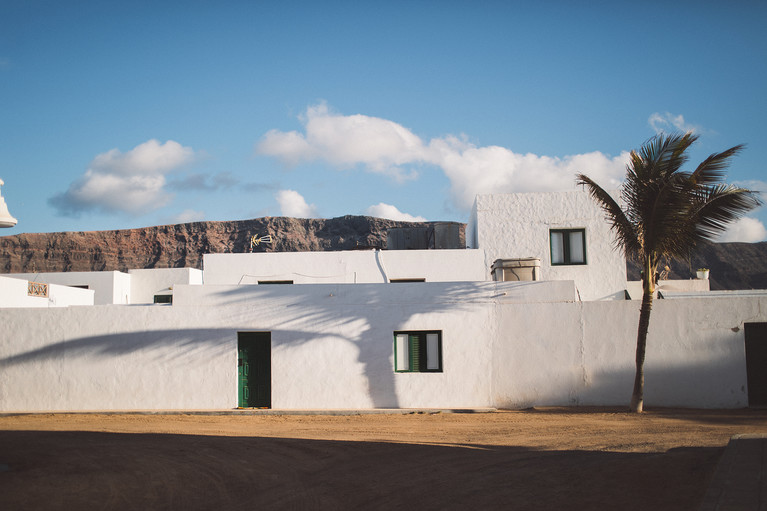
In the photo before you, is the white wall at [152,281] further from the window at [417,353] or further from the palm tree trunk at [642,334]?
the palm tree trunk at [642,334]

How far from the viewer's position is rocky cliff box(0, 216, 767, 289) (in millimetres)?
75375

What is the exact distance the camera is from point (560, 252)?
72.9ft

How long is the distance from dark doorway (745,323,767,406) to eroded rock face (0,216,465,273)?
5952 centimetres

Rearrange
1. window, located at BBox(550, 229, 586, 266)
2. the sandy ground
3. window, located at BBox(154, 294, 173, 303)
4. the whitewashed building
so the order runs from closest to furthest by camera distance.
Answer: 1. the sandy ground
2. the whitewashed building
3. window, located at BBox(550, 229, 586, 266)
4. window, located at BBox(154, 294, 173, 303)

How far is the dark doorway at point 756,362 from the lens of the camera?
16.5 metres

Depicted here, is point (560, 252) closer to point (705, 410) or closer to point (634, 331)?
point (634, 331)

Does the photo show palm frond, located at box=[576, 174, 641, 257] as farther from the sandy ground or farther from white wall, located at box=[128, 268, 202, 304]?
white wall, located at box=[128, 268, 202, 304]

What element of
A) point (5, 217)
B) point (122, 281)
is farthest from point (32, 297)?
point (5, 217)

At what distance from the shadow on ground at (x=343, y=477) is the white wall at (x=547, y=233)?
496 inches

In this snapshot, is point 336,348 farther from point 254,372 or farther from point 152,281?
point 152,281

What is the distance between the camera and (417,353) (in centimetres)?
1741

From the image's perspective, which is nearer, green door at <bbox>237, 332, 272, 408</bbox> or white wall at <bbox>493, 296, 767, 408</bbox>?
white wall at <bbox>493, 296, 767, 408</bbox>

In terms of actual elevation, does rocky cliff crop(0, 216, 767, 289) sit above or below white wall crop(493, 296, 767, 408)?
above

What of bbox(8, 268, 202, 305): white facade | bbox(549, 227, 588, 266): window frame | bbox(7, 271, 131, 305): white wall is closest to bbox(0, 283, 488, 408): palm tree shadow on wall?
bbox(549, 227, 588, 266): window frame
